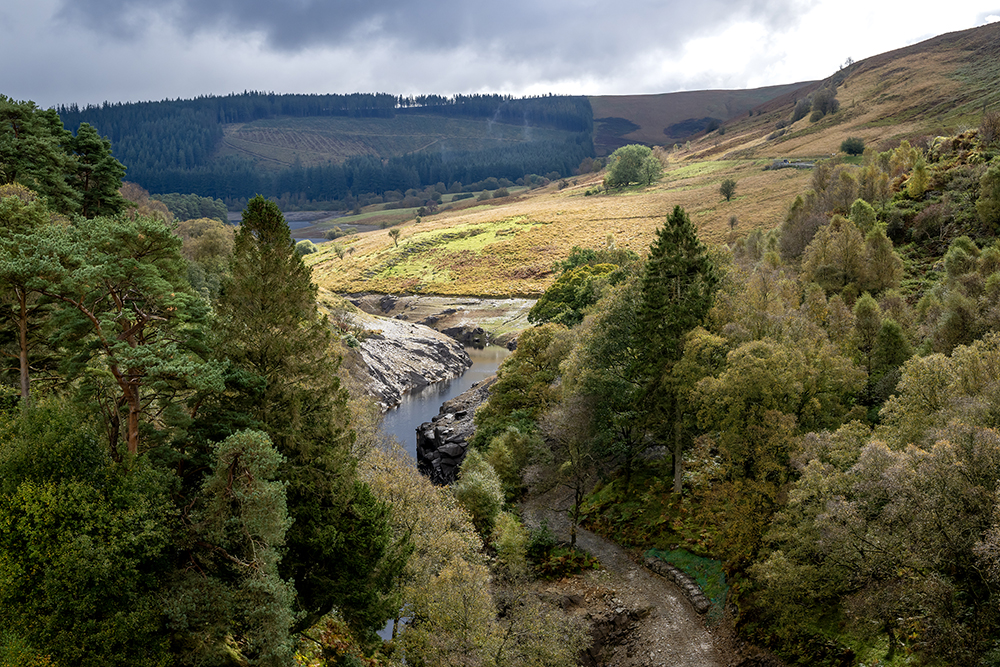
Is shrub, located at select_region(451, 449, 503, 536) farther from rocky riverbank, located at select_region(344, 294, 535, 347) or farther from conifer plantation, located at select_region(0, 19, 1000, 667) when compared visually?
rocky riverbank, located at select_region(344, 294, 535, 347)

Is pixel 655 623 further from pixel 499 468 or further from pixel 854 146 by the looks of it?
pixel 854 146

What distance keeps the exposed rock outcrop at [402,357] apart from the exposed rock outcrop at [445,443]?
17252mm

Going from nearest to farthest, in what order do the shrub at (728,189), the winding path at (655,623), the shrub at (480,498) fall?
the winding path at (655,623)
the shrub at (480,498)
the shrub at (728,189)

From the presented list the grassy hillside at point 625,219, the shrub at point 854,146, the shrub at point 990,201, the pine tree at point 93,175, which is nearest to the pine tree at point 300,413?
the pine tree at point 93,175

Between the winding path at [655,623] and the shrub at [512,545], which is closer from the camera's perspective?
the winding path at [655,623]

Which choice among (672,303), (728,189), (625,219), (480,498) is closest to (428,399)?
(480,498)

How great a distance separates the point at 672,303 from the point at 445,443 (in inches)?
1220

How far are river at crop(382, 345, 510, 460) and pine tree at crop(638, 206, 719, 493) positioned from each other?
3412 cm

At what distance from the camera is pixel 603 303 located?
49.7 metres

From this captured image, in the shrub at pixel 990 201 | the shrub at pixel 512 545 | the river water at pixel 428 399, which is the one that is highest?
the shrub at pixel 990 201

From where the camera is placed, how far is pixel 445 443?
6712 cm

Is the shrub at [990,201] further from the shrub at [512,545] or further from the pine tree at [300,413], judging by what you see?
the pine tree at [300,413]

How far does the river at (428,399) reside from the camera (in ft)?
261

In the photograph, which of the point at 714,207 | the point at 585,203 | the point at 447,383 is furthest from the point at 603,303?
the point at 585,203
